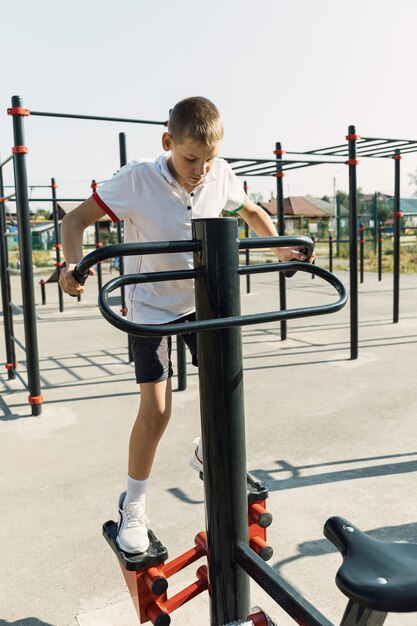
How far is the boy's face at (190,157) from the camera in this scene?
5.09 ft

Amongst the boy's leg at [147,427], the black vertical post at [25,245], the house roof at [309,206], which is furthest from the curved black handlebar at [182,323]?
the house roof at [309,206]

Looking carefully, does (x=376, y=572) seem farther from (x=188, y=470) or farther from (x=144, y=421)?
(x=188, y=470)

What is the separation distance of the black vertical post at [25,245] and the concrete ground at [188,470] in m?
0.26

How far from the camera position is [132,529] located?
1748mm

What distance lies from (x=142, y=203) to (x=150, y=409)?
0.62 metres

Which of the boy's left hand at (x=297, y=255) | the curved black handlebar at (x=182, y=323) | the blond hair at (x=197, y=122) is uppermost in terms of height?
the blond hair at (x=197, y=122)

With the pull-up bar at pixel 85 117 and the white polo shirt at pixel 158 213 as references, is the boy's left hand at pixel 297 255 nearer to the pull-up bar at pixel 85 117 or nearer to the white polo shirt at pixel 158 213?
the white polo shirt at pixel 158 213

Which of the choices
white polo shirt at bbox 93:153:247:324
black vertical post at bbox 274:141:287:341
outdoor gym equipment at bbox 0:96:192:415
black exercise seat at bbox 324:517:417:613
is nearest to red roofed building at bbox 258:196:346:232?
black vertical post at bbox 274:141:287:341

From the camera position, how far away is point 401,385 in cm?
430

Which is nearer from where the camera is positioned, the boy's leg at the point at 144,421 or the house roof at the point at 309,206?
the boy's leg at the point at 144,421

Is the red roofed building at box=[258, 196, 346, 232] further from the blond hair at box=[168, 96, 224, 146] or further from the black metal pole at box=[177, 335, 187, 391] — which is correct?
the blond hair at box=[168, 96, 224, 146]

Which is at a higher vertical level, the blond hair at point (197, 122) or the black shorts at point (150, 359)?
the blond hair at point (197, 122)

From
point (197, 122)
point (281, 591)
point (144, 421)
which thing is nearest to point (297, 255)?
point (197, 122)

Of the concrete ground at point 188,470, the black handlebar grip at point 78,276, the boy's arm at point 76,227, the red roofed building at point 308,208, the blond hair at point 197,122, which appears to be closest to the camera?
the black handlebar grip at point 78,276
